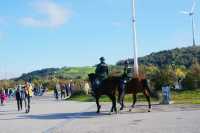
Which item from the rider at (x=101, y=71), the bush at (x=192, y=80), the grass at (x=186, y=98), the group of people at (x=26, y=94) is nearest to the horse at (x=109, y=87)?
the rider at (x=101, y=71)

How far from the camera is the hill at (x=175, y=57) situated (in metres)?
115

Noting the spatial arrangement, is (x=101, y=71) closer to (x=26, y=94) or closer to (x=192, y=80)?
(x=26, y=94)

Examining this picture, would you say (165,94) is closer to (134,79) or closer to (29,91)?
(134,79)

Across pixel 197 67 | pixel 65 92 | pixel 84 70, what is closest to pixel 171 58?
pixel 84 70

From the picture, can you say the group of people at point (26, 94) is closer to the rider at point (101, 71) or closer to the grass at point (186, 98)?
the rider at point (101, 71)

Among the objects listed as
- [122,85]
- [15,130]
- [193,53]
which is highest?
[193,53]

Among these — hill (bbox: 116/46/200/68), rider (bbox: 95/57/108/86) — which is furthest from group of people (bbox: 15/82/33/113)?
hill (bbox: 116/46/200/68)

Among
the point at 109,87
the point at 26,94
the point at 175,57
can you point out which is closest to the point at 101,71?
the point at 109,87

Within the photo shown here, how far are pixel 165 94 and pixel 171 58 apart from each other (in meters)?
100

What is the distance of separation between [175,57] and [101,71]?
102 meters

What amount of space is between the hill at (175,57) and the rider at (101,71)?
84.2 m

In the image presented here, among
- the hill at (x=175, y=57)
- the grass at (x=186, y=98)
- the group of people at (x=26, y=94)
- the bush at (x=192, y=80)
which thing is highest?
the hill at (x=175, y=57)

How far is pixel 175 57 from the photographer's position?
4909 inches

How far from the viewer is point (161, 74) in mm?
49125
